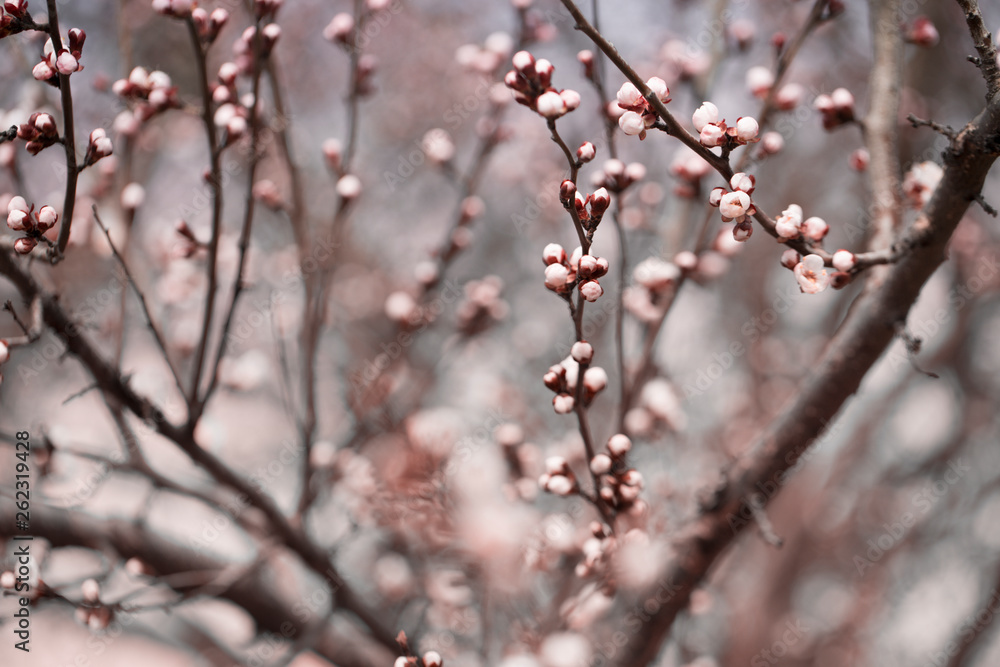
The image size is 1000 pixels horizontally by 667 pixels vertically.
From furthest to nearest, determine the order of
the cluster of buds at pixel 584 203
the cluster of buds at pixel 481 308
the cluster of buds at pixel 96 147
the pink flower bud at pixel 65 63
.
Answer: the cluster of buds at pixel 481 308, the cluster of buds at pixel 96 147, the pink flower bud at pixel 65 63, the cluster of buds at pixel 584 203

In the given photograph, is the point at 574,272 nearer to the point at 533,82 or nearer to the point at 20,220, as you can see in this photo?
the point at 533,82

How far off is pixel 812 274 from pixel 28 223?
4.81ft

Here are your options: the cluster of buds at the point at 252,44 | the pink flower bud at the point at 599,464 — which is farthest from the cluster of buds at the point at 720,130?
the cluster of buds at the point at 252,44

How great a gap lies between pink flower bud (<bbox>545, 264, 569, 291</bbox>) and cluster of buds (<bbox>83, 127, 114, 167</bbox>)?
927 mm

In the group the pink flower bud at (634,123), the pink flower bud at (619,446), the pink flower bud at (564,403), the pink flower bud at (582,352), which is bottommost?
the pink flower bud at (619,446)

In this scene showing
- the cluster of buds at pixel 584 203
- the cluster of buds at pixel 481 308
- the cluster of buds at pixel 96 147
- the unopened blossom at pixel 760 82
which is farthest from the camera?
the cluster of buds at pixel 481 308

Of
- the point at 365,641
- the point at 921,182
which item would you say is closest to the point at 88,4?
the point at 365,641

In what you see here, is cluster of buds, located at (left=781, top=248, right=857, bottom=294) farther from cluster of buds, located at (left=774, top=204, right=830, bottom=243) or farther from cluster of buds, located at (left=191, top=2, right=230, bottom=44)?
cluster of buds, located at (left=191, top=2, right=230, bottom=44)

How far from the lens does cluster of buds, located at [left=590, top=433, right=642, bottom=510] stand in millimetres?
1254

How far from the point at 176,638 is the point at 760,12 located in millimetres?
5449

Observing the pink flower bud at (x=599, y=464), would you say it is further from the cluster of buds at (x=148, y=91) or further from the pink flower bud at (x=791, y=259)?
the cluster of buds at (x=148, y=91)

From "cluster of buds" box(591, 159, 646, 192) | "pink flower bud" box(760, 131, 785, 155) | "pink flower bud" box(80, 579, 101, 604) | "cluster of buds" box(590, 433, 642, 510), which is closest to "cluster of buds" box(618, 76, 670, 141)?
"cluster of buds" box(591, 159, 646, 192)

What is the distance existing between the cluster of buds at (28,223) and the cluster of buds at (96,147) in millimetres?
126

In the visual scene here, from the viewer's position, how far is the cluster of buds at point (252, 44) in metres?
1.43
